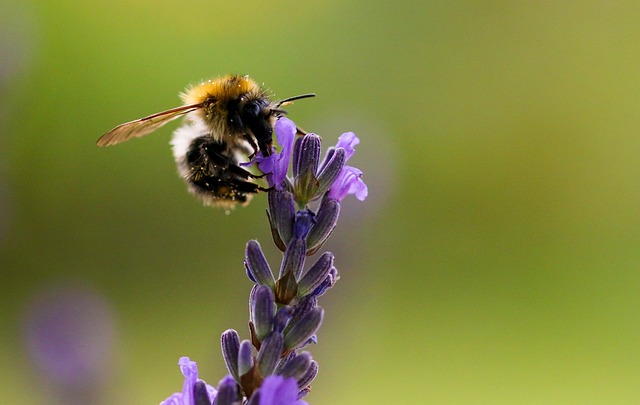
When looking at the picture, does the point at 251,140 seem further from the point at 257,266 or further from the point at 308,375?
the point at 308,375

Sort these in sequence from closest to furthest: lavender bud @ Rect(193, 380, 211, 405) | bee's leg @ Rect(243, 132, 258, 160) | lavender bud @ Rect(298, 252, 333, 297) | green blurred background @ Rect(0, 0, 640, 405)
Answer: lavender bud @ Rect(193, 380, 211, 405) < lavender bud @ Rect(298, 252, 333, 297) < bee's leg @ Rect(243, 132, 258, 160) < green blurred background @ Rect(0, 0, 640, 405)

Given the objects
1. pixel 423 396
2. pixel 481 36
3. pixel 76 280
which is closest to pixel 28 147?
pixel 76 280

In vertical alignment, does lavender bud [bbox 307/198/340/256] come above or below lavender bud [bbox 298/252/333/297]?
above

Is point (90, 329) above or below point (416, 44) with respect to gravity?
below

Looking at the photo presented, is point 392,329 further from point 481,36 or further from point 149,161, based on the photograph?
point 481,36

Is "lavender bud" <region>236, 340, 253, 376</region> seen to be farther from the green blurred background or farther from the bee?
the green blurred background

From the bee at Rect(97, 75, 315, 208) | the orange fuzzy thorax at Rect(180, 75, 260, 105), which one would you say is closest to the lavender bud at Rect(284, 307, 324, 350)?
the bee at Rect(97, 75, 315, 208)
